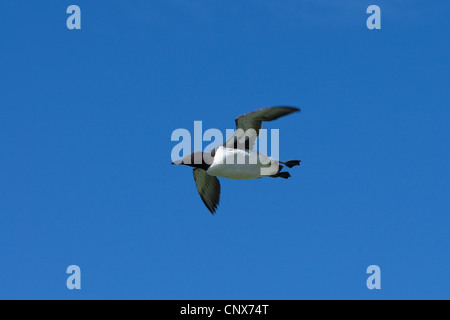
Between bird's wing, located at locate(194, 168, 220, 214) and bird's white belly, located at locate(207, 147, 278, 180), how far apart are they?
243 cm

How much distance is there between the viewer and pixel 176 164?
28.5 m

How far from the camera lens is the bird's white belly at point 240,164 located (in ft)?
89.1

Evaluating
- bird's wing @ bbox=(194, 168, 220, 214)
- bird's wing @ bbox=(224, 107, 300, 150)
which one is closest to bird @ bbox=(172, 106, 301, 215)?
bird's wing @ bbox=(224, 107, 300, 150)

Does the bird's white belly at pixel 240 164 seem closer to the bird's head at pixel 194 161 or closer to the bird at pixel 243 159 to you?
the bird at pixel 243 159

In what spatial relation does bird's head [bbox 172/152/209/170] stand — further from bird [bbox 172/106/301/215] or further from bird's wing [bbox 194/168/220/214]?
bird's wing [bbox 194/168/220/214]

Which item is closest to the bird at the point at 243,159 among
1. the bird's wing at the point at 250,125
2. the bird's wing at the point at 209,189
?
the bird's wing at the point at 250,125

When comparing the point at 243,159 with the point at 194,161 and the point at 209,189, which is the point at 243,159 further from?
the point at 209,189

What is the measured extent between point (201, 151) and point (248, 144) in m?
1.68

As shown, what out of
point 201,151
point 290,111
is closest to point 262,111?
point 290,111

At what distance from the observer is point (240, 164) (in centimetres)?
2712

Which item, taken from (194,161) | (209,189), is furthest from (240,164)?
(209,189)
